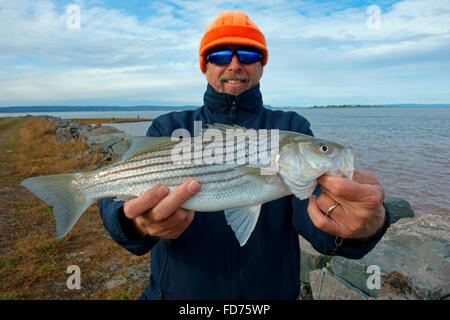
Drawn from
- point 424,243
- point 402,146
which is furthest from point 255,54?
point 402,146

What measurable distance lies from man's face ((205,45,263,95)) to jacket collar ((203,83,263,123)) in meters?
0.12

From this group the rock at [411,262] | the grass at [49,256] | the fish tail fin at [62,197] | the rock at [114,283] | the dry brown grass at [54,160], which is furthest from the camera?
→ the dry brown grass at [54,160]

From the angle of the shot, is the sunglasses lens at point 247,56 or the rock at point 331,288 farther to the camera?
the rock at point 331,288

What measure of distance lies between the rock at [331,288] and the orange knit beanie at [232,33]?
3.68m

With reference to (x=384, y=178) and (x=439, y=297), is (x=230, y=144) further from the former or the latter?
(x=384, y=178)

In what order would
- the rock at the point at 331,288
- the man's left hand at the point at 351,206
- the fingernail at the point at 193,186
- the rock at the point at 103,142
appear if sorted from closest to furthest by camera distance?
the man's left hand at the point at 351,206 → the fingernail at the point at 193,186 → the rock at the point at 331,288 → the rock at the point at 103,142

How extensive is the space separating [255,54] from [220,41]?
0.51 metres

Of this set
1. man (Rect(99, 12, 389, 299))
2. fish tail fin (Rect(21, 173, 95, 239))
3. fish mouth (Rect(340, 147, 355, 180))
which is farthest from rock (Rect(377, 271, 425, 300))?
fish tail fin (Rect(21, 173, 95, 239))

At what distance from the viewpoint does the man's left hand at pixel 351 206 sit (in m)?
2.25

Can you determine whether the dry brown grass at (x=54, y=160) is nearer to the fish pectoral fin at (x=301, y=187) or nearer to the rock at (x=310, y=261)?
the rock at (x=310, y=261)

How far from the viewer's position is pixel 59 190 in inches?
120

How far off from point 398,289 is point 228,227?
3071 mm

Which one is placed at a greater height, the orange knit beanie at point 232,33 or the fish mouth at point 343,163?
the orange knit beanie at point 232,33

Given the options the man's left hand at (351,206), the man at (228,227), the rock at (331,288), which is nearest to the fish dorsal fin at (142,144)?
the man at (228,227)
